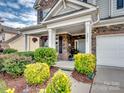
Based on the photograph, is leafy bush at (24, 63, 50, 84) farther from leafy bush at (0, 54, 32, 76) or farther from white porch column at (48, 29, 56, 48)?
white porch column at (48, 29, 56, 48)

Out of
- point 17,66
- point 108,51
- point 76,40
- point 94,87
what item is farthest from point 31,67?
point 76,40

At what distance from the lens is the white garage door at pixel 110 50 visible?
11109 mm

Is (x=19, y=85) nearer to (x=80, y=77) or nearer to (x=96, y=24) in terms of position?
(x=80, y=77)

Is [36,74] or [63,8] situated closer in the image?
[36,74]

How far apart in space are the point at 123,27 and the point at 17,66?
25.9 ft

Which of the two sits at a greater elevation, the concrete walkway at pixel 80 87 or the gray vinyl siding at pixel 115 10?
the gray vinyl siding at pixel 115 10

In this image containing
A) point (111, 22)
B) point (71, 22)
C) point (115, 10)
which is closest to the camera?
point (71, 22)

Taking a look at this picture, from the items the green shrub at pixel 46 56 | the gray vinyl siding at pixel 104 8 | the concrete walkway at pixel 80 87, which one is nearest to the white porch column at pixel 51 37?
the green shrub at pixel 46 56

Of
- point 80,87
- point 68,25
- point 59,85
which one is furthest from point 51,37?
point 59,85

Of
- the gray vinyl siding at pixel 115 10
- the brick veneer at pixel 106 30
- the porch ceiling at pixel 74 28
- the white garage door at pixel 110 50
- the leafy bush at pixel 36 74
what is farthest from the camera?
the gray vinyl siding at pixel 115 10

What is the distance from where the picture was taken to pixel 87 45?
9516mm

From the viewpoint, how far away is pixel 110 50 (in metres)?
11.6

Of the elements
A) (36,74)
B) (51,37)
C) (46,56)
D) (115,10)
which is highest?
(115,10)

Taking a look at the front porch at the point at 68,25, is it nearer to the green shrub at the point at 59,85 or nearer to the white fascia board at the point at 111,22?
the white fascia board at the point at 111,22
